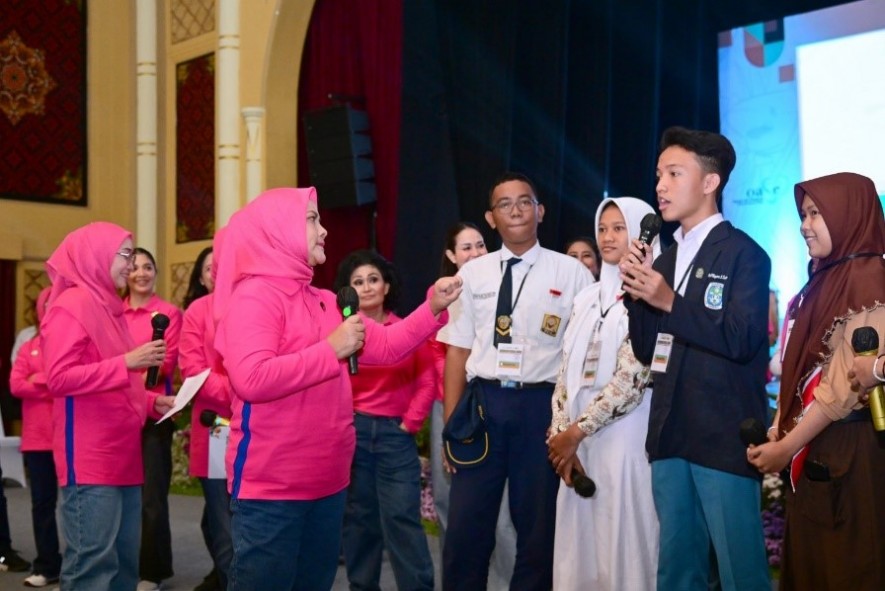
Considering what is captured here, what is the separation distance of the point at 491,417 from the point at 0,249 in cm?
647

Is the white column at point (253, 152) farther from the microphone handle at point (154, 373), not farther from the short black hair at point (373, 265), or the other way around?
the microphone handle at point (154, 373)

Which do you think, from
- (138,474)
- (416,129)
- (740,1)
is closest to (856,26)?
(740,1)

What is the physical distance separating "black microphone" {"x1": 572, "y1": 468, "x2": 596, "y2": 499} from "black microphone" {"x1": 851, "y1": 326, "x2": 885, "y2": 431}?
0.93 m

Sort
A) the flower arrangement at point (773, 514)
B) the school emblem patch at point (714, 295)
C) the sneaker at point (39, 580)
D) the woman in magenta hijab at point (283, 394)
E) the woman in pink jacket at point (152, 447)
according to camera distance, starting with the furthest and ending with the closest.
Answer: the flower arrangement at point (773, 514)
the sneaker at point (39, 580)
the woman in pink jacket at point (152, 447)
the school emblem patch at point (714, 295)
the woman in magenta hijab at point (283, 394)

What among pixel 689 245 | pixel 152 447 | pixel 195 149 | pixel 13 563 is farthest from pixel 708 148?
pixel 195 149

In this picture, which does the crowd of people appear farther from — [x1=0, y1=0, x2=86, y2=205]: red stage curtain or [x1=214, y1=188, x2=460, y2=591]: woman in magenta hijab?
[x1=0, y1=0, x2=86, y2=205]: red stage curtain

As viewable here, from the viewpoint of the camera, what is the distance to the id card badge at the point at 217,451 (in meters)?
3.70

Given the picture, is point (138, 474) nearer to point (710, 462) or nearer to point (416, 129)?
point (710, 462)

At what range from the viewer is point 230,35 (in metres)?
8.30

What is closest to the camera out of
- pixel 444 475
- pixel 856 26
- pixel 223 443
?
pixel 223 443

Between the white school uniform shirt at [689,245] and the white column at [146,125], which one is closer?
the white school uniform shirt at [689,245]

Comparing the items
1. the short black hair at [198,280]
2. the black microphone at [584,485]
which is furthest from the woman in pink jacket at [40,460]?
the black microphone at [584,485]

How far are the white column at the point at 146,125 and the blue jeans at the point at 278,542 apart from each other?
6.80 metres

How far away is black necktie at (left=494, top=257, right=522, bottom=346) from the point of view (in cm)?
333
